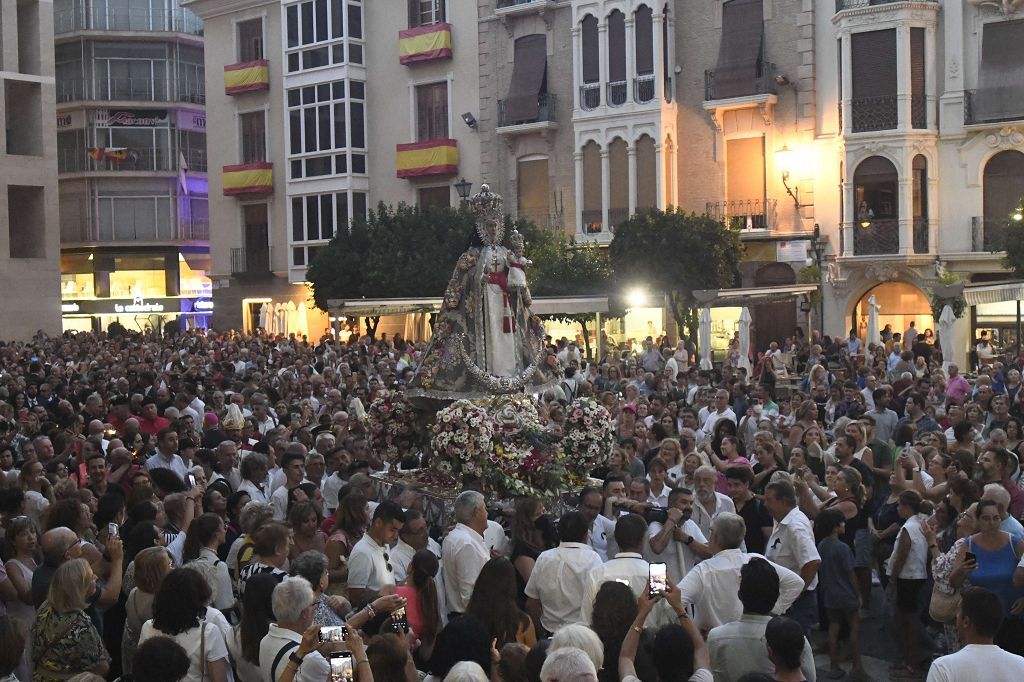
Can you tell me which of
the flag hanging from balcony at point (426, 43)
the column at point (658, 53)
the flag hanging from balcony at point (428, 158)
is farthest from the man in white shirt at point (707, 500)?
the flag hanging from balcony at point (426, 43)

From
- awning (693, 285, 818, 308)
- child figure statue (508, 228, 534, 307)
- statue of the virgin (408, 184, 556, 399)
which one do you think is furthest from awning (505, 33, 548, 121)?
statue of the virgin (408, 184, 556, 399)

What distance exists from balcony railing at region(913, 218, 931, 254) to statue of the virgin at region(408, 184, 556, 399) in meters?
22.3

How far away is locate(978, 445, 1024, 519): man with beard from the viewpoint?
925cm

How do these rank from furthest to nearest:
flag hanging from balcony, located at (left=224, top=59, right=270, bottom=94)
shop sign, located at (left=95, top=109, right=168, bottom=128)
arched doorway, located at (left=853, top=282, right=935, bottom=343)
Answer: shop sign, located at (left=95, top=109, right=168, bottom=128)
flag hanging from balcony, located at (left=224, top=59, right=270, bottom=94)
arched doorway, located at (left=853, top=282, right=935, bottom=343)

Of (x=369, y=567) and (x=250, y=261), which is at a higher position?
(x=250, y=261)

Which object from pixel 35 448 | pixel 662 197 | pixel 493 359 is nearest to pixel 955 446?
pixel 493 359

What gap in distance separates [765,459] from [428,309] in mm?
19662

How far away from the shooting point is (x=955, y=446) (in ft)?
37.8

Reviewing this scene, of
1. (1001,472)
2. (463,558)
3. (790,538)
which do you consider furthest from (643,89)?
(463,558)

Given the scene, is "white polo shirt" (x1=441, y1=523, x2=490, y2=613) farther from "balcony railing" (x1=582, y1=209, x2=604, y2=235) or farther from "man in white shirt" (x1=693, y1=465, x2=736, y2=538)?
"balcony railing" (x1=582, y1=209, x2=604, y2=235)

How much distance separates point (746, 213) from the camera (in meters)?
34.1

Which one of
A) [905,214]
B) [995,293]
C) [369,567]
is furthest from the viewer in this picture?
[905,214]

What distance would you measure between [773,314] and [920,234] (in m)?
4.32

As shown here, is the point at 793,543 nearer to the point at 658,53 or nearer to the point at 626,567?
the point at 626,567
